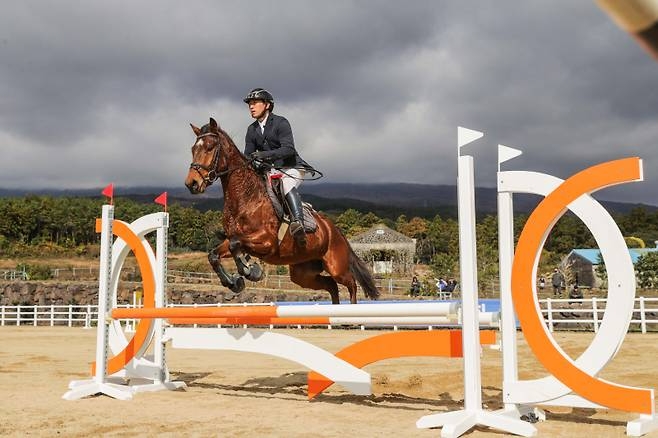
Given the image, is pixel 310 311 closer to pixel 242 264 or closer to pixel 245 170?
pixel 242 264

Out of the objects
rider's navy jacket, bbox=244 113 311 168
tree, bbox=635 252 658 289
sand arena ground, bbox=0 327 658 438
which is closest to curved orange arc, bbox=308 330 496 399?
sand arena ground, bbox=0 327 658 438

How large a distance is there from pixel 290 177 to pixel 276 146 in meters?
0.34

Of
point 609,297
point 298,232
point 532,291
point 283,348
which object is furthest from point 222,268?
point 609,297


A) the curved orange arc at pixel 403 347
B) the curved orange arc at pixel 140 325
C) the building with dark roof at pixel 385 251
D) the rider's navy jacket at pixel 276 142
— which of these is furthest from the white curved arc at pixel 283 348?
the building with dark roof at pixel 385 251

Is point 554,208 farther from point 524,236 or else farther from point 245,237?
point 245,237

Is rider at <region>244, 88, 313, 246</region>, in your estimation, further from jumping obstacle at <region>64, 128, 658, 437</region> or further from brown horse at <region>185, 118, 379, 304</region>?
jumping obstacle at <region>64, 128, 658, 437</region>

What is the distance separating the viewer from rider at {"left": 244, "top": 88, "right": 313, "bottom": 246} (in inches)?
209

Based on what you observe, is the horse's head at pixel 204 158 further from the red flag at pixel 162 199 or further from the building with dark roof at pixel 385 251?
the building with dark roof at pixel 385 251

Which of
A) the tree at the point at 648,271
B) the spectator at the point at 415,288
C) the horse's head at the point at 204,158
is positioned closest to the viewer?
the horse's head at the point at 204,158

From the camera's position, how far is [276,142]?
5.44 metres

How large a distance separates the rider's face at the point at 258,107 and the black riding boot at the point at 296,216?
76 cm

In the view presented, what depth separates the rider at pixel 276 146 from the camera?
209 inches

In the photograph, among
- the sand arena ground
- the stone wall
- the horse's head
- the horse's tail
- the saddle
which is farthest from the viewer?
the stone wall

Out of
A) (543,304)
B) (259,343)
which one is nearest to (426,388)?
(259,343)
